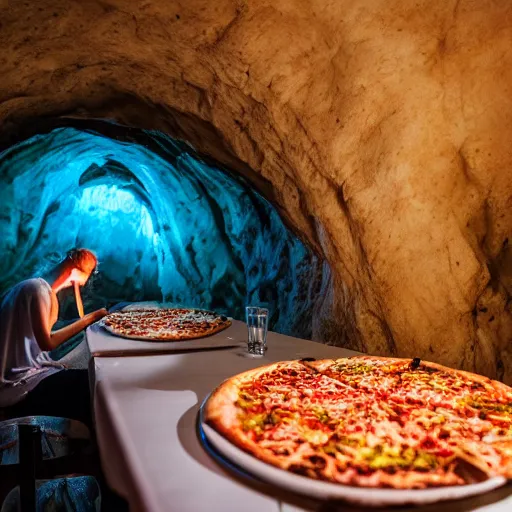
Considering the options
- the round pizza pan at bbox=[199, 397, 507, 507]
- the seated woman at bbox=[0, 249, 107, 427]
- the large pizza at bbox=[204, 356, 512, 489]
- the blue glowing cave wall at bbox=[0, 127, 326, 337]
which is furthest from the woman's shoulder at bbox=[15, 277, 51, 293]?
the blue glowing cave wall at bbox=[0, 127, 326, 337]

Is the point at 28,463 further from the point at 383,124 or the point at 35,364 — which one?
the point at 383,124

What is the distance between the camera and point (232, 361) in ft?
8.57

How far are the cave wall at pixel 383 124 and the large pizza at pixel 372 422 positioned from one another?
1.65 meters

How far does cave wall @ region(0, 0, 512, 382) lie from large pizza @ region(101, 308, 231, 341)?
1346 millimetres

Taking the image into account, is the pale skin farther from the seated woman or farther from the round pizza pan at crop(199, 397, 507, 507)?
the round pizza pan at crop(199, 397, 507, 507)

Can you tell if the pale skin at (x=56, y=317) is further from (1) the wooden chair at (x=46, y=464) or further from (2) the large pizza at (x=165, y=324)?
(1) the wooden chair at (x=46, y=464)

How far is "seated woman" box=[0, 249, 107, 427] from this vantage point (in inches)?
125

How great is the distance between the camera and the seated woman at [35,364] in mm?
3184

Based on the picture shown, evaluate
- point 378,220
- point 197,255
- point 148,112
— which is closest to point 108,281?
point 197,255

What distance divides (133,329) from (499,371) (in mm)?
2879

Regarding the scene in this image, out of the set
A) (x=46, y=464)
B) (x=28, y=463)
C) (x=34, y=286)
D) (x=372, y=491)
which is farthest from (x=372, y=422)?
(x=34, y=286)

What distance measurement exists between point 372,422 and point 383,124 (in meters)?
2.67

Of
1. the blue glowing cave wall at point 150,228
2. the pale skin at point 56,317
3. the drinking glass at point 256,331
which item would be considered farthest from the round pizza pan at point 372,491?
the blue glowing cave wall at point 150,228

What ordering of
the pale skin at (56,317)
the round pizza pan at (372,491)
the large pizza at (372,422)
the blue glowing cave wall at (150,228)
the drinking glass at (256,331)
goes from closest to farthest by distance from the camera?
the round pizza pan at (372,491)
the large pizza at (372,422)
the drinking glass at (256,331)
the pale skin at (56,317)
the blue glowing cave wall at (150,228)
